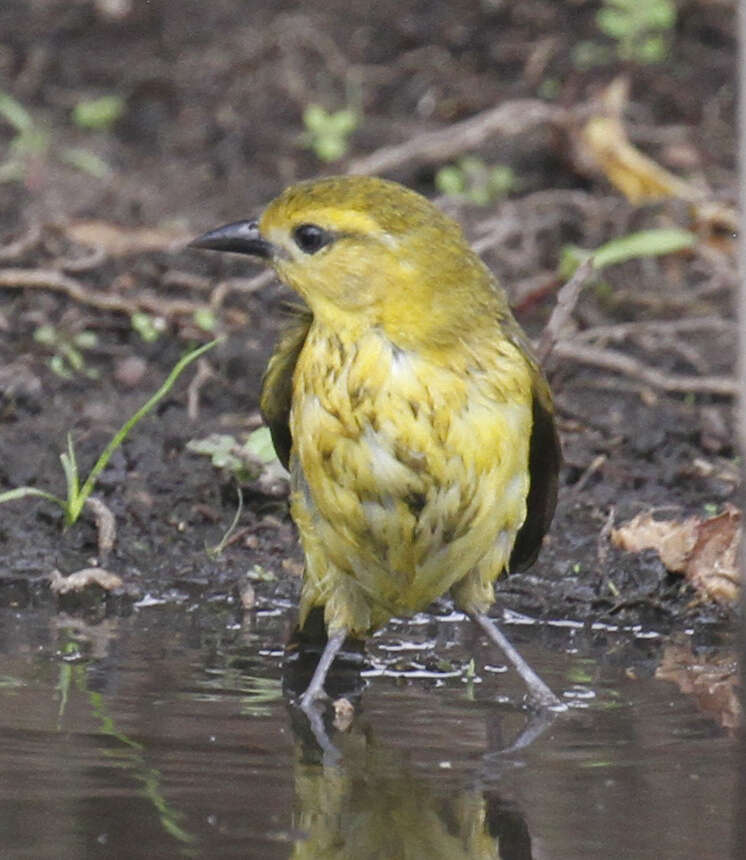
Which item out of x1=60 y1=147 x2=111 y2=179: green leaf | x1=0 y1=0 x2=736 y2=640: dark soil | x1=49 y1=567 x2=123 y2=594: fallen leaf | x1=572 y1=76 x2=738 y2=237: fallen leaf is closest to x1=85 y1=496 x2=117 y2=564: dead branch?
x1=0 y1=0 x2=736 y2=640: dark soil

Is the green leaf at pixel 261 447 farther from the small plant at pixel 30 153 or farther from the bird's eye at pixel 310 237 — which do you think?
the small plant at pixel 30 153

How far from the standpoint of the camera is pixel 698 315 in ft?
27.5

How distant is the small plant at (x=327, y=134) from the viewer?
9.33 metres

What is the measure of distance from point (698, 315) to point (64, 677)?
A: 4.29 metres

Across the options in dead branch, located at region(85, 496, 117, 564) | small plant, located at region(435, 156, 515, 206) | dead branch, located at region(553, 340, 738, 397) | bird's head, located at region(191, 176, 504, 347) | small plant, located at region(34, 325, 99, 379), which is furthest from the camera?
small plant, located at region(435, 156, 515, 206)

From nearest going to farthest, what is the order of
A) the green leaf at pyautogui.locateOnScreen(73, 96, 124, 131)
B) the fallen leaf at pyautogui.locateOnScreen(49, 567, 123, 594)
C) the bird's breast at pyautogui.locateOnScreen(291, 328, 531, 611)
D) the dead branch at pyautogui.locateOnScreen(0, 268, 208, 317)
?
the bird's breast at pyautogui.locateOnScreen(291, 328, 531, 611) → the fallen leaf at pyautogui.locateOnScreen(49, 567, 123, 594) → the dead branch at pyautogui.locateOnScreen(0, 268, 208, 317) → the green leaf at pyautogui.locateOnScreen(73, 96, 124, 131)

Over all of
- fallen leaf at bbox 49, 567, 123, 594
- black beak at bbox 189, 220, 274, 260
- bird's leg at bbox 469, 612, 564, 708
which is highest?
black beak at bbox 189, 220, 274, 260

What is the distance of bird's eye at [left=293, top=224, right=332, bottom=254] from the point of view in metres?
4.82

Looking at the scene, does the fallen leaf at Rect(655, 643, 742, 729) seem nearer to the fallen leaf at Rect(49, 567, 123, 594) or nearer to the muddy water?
the muddy water

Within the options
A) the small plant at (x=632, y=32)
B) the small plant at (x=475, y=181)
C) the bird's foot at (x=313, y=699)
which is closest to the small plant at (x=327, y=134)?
the small plant at (x=475, y=181)

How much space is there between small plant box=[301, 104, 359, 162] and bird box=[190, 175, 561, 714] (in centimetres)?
439

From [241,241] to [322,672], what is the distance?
1.16 meters

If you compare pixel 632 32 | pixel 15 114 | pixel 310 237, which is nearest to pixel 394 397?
pixel 310 237

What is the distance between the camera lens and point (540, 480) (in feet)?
17.5
